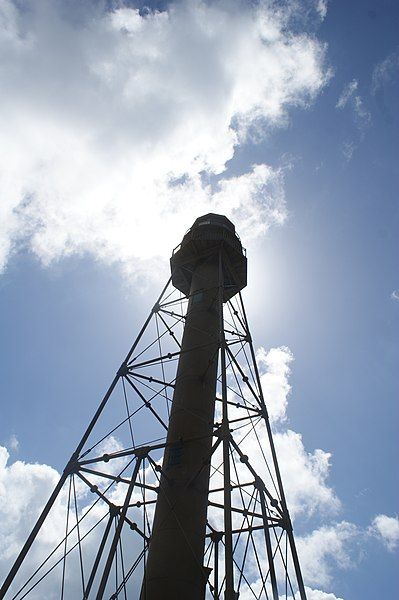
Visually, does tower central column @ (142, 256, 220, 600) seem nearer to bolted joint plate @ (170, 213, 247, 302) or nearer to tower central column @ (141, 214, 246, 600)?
tower central column @ (141, 214, 246, 600)

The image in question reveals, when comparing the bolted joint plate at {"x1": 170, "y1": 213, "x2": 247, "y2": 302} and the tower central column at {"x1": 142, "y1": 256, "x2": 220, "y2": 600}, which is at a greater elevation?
the bolted joint plate at {"x1": 170, "y1": 213, "x2": 247, "y2": 302}

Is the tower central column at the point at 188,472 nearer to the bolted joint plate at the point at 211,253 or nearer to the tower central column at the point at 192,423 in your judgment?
the tower central column at the point at 192,423

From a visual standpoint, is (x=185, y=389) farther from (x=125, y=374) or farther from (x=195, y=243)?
(x=195, y=243)

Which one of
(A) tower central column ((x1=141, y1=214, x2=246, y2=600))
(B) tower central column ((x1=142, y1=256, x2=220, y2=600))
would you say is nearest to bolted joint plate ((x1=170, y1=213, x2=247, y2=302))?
(A) tower central column ((x1=141, y1=214, x2=246, y2=600))

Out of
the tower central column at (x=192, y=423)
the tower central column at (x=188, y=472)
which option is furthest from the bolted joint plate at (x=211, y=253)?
the tower central column at (x=188, y=472)

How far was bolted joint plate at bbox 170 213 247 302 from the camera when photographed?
17359 mm

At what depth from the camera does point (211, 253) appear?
56.6 feet

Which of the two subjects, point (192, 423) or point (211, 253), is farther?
point (211, 253)

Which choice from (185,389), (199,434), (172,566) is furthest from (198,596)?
(185,389)

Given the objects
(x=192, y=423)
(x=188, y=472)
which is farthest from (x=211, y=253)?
(x=188, y=472)

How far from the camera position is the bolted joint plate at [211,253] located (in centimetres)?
1736

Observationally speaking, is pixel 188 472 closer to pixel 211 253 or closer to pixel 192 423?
pixel 192 423

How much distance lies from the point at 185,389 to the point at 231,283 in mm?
6617

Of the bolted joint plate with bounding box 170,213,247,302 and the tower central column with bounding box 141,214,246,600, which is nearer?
the tower central column with bounding box 141,214,246,600
